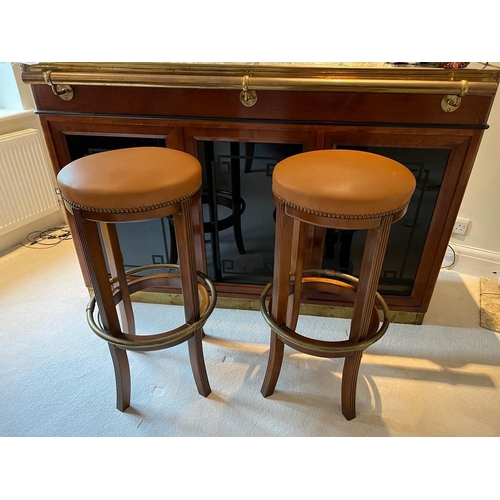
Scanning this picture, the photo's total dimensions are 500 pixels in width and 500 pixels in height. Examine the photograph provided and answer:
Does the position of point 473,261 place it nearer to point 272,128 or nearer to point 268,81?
point 272,128

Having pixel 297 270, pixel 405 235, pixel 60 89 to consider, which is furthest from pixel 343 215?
pixel 60 89

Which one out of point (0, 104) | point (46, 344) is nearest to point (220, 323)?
point (46, 344)

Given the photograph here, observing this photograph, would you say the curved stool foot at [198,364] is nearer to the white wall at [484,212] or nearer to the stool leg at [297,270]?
the stool leg at [297,270]

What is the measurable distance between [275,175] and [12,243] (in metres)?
2.18

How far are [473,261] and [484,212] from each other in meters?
0.31

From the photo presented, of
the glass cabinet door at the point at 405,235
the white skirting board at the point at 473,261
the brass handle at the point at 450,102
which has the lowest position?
the white skirting board at the point at 473,261

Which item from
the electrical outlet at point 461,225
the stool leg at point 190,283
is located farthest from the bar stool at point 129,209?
the electrical outlet at point 461,225

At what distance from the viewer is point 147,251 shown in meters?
1.94

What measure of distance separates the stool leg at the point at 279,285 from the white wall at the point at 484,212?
4.68 feet

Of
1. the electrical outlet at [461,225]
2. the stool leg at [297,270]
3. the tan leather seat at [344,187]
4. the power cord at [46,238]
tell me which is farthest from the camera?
the power cord at [46,238]

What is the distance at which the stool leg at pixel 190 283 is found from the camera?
1231mm

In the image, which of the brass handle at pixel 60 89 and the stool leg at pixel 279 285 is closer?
the stool leg at pixel 279 285

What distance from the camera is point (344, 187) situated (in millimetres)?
1062

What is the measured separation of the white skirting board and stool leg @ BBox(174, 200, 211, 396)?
166 cm
